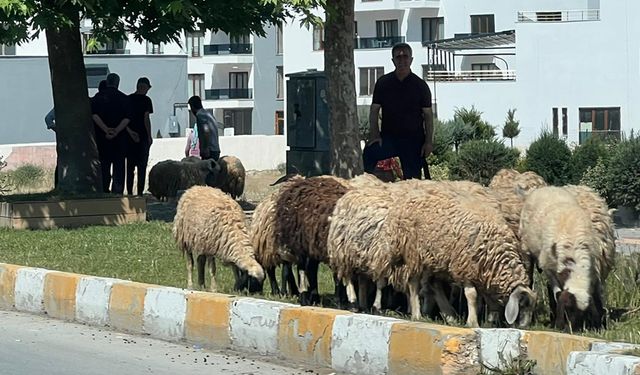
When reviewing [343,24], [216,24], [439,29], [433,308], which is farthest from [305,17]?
[439,29]

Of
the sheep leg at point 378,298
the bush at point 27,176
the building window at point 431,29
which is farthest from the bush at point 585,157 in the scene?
the building window at point 431,29

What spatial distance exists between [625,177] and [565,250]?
30.2 feet

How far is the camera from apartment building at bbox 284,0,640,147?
46.5 m

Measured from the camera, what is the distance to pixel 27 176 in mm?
28906

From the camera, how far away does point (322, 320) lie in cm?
866

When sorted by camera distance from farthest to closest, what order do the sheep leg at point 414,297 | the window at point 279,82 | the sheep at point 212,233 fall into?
the window at point 279,82
the sheep at point 212,233
the sheep leg at point 414,297

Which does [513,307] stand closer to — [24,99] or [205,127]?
[205,127]

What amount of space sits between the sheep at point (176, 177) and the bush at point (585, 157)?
18.7ft

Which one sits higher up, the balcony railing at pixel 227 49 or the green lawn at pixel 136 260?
the balcony railing at pixel 227 49

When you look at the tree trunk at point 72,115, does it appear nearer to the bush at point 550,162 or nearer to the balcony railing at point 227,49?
the bush at point 550,162

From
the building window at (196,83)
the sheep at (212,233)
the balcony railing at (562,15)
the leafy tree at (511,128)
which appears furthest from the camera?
the building window at (196,83)

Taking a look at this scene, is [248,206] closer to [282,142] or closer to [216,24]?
[216,24]

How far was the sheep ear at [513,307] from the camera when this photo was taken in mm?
8203

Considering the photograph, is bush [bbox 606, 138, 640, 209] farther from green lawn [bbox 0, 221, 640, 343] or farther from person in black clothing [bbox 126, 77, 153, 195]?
person in black clothing [bbox 126, 77, 153, 195]
